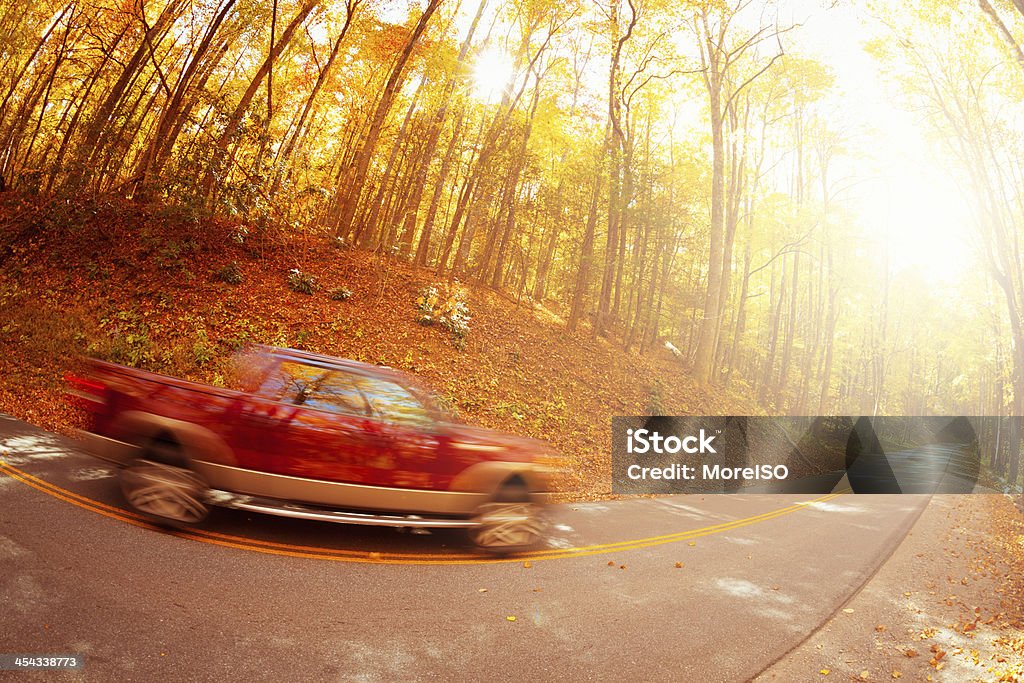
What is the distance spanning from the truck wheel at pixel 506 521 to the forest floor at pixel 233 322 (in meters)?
4.04

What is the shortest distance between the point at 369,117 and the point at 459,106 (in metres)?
4.53

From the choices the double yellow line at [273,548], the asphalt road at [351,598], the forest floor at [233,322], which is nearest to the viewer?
the asphalt road at [351,598]

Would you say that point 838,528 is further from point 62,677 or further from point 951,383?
point 951,383

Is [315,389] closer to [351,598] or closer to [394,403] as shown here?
[394,403]

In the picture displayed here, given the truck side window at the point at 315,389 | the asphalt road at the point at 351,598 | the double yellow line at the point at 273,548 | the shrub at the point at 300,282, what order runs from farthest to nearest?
the shrub at the point at 300,282 → the truck side window at the point at 315,389 → the double yellow line at the point at 273,548 → the asphalt road at the point at 351,598

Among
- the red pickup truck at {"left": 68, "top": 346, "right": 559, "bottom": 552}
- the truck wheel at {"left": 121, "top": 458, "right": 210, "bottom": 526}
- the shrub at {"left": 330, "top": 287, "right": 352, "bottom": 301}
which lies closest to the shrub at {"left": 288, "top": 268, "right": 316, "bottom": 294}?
the shrub at {"left": 330, "top": 287, "right": 352, "bottom": 301}

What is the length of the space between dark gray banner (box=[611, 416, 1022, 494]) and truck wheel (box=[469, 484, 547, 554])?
541 centimetres

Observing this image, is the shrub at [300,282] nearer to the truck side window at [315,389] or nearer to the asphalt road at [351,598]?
the asphalt road at [351,598]

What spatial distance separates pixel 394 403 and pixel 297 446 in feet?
3.56

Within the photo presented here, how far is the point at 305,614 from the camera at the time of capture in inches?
156

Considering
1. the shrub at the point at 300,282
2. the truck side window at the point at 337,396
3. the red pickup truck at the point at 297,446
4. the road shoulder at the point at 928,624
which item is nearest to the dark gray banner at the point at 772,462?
the road shoulder at the point at 928,624

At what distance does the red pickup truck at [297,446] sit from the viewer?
5008 millimetres

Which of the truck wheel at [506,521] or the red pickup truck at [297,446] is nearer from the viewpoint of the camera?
the red pickup truck at [297,446]

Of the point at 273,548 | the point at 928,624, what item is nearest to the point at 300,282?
the point at 273,548
